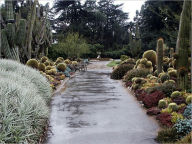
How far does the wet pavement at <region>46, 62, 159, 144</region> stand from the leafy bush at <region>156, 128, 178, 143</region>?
18 cm

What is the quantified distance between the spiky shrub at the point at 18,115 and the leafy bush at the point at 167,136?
91.2 inches

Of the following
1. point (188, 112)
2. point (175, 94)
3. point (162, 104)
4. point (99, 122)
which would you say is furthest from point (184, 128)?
point (175, 94)

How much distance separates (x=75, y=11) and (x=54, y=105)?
4666cm

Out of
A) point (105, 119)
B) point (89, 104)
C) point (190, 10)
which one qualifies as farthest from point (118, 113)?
point (190, 10)

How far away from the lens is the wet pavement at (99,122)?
585cm

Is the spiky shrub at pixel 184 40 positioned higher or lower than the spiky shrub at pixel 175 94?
higher

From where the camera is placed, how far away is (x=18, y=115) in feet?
16.3

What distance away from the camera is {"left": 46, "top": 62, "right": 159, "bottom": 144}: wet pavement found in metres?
5.85

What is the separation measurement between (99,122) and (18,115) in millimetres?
2584

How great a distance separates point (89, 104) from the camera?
30.7ft

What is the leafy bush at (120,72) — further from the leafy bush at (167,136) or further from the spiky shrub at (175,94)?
the leafy bush at (167,136)

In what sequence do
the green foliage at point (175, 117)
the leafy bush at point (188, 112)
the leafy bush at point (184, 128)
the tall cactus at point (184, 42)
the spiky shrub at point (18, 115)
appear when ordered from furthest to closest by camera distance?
1. the tall cactus at point (184, 42)
2. the leafy bush at point (188, 112)
3. the green foliage at point (175, 117)
4. the leafy bush at point (184, 128)
5. the spiky shrub at point (18, 115)

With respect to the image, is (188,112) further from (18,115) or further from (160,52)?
(160,52)

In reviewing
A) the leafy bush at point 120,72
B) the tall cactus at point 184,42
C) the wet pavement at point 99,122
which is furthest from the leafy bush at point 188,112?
the leafy bush at point 120,72
